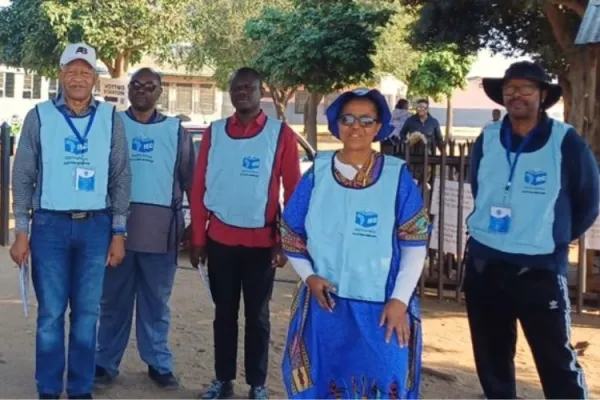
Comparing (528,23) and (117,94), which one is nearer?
(528,23)

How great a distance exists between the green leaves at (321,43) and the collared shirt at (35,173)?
8628 mm

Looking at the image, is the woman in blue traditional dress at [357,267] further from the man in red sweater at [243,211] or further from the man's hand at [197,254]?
the man's hand at [197,254]

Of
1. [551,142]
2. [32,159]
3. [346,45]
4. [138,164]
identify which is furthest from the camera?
[346,45]

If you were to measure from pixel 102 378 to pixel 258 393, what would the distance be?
3.38 feet

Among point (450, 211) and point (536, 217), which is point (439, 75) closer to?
point (450, 211)

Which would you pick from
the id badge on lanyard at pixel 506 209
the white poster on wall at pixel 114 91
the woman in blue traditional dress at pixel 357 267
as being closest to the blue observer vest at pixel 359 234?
the woman in blue traditional dress at pixel 357 267

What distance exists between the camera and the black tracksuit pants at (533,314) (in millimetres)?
4148

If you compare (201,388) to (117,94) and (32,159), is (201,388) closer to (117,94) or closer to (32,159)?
(32,159)

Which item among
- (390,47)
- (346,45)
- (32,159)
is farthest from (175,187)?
(390,47)

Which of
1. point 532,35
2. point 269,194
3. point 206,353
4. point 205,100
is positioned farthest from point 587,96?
point 205,100

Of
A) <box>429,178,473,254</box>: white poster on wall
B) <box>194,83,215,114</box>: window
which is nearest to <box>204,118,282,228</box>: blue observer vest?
<box>429,178,473,254</box>: white poster on wall

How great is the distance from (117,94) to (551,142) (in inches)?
501

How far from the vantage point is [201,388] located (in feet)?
18.1

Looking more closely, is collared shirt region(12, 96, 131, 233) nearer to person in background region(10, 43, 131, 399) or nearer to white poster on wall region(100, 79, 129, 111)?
person in background region(10, 43, 131, 399)
